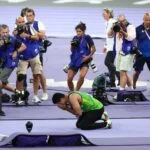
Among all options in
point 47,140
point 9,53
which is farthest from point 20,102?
point 47,140

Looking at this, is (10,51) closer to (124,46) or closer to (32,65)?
(32,65)

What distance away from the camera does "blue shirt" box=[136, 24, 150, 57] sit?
39.6ft

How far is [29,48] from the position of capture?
36.5 ft

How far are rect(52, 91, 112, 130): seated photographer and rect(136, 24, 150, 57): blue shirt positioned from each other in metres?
3.48

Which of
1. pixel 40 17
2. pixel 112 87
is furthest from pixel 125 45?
pixel 40 17

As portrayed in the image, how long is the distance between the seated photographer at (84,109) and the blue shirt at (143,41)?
11.4 feet

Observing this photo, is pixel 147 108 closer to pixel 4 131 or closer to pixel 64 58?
pixel 4 131

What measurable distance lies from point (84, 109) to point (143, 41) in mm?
3694

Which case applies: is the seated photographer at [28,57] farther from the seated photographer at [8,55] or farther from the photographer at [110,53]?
the photographer at [110,53]

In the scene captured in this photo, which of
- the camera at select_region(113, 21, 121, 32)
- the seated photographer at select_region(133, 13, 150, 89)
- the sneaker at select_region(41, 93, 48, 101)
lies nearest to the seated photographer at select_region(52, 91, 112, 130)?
the sneaker at select_region(41, 93, 48, 101)

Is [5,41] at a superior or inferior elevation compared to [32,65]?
superior

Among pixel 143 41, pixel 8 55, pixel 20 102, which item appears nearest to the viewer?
pixel 8 55

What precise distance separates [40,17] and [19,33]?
64.4ft

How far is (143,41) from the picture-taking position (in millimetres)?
12180
